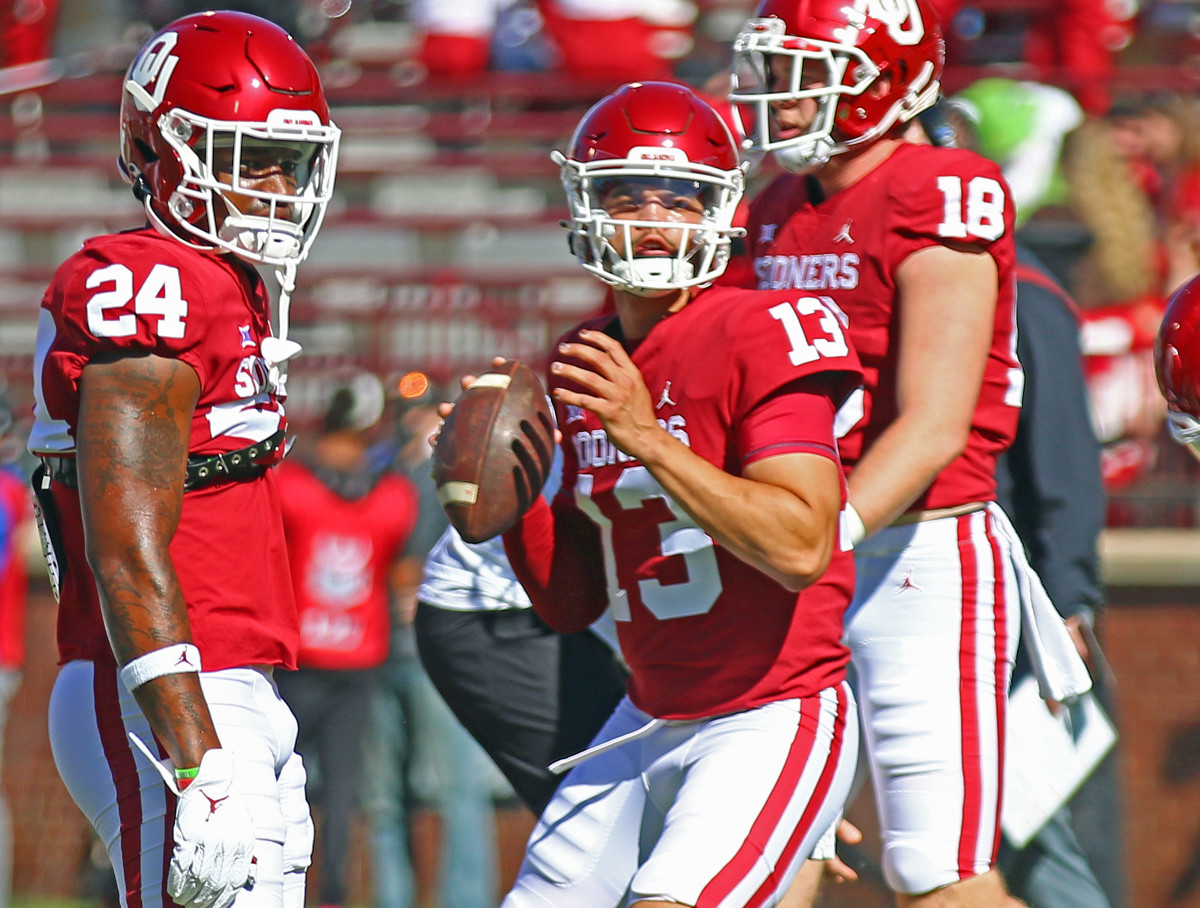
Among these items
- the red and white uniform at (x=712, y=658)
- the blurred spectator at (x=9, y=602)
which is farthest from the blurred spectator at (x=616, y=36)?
the red and white uniform at (x=712, y=658)

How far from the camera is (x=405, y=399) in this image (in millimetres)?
6688

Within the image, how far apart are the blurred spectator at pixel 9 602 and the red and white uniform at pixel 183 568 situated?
12.3 ft

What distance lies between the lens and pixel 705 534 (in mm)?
2793

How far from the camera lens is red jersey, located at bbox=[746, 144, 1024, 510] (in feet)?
10.2


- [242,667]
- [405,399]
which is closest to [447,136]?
[405,399]

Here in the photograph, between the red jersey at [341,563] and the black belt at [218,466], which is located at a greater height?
the black belt at [218,466]

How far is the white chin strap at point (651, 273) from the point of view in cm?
287

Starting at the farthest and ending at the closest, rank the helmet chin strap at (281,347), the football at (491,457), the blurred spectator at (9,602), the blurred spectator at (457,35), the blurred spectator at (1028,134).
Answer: the blurred spectator at (457,35) → the blurred spectator at (1028,134) → the blurred spectator at (9,602) → the football at (491,457) → the helmet chin strap at (281,347)

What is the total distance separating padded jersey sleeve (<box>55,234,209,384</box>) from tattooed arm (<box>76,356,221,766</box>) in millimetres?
37

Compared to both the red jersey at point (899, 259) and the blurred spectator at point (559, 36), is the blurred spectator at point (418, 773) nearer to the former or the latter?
the red jersey at point (899, 259)

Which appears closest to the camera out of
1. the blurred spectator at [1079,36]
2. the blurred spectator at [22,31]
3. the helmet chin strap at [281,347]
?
the helmet chin strap at [281,347]

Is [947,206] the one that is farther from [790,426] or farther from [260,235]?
[260,235]

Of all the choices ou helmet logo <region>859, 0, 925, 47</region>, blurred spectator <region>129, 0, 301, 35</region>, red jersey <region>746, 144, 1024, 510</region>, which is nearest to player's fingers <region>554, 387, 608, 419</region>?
red jersey <region>746, 144, 1024, 510</region>

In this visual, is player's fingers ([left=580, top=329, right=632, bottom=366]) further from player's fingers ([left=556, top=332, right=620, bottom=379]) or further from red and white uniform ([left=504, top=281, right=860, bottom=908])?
red and white uniform ([left=504, top=281, right=860, bottom=908])
